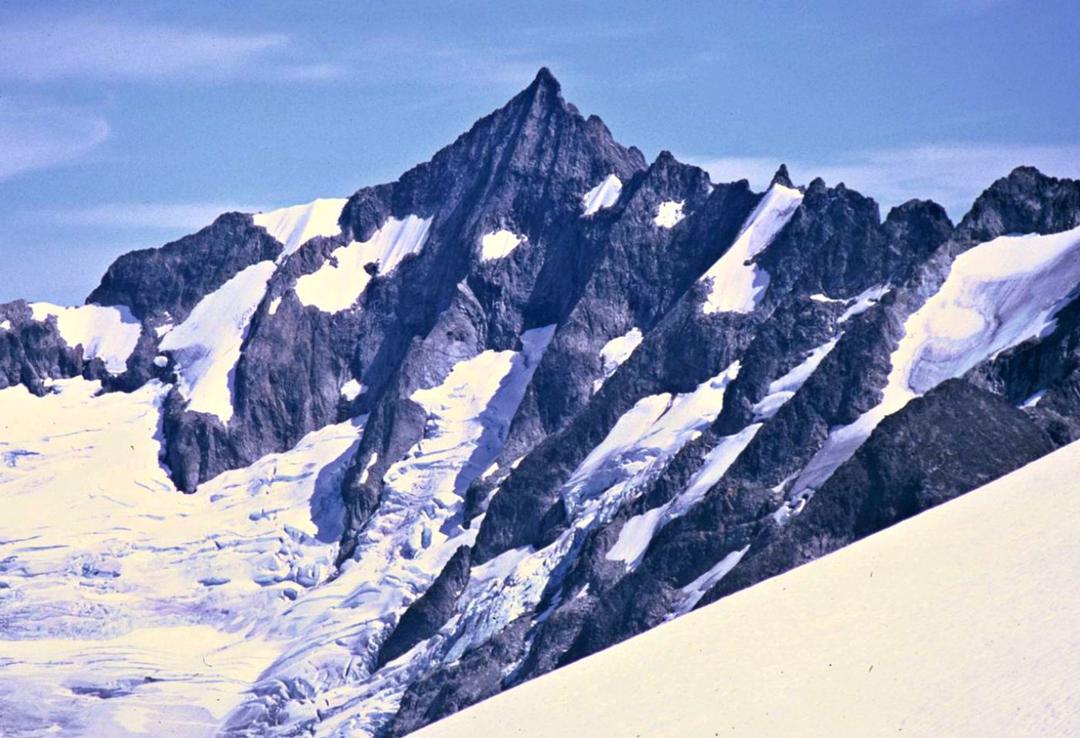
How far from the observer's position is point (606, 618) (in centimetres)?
14712

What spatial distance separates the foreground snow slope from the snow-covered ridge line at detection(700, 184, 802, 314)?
355 ft

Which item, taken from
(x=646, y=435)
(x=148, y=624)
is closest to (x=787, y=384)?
(x=646, y=435)

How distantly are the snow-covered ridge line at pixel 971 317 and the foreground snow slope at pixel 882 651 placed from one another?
64.0m

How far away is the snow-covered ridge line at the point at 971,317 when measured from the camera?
14138 centimetres

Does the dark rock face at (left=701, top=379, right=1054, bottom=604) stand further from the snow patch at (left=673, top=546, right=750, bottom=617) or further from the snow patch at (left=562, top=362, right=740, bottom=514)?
the snow patch at (left=562, top=362, right=740, bottom=514)

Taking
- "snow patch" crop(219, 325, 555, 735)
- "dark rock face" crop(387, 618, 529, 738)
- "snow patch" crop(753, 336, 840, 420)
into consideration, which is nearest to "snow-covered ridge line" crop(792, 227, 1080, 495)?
"snow patch" crop(753, 336, 840, 420)

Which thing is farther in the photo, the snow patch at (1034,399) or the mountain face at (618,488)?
the mountain face at (618,488)

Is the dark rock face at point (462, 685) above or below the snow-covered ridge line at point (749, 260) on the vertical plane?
below

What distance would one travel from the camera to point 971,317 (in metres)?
147

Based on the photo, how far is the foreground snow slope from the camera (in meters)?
60.4

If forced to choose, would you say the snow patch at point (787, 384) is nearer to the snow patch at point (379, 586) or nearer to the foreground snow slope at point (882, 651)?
the snow patch at point (379, 586)

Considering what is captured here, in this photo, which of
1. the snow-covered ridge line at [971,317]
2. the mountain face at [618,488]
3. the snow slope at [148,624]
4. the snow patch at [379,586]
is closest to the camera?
the mountain face at [618,488]

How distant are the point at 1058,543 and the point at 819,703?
9619mm

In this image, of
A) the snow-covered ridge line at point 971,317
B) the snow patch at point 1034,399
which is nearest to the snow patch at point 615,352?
the snow-covered ridge line at point 971,317
